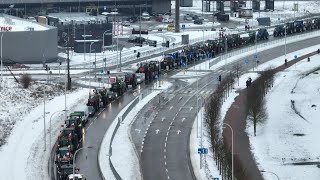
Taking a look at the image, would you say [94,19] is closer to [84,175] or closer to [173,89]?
[173,89]

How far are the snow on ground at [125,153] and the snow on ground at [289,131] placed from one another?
7.22 m

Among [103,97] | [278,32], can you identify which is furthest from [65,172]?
[278,32]

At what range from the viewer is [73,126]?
55.7 meters

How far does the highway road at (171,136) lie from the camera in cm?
4831

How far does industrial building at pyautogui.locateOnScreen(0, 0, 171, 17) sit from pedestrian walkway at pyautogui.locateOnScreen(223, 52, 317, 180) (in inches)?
2673

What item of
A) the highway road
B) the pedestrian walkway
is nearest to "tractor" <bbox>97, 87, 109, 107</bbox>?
the highway road

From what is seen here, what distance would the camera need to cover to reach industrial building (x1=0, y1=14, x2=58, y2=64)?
89500 millimetres

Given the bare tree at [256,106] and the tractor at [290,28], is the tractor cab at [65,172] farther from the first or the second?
the tractor at [290,28]

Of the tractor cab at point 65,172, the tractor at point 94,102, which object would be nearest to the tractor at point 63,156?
the tractor cab at point 65,172

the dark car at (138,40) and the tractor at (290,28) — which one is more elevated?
the tractor at (290,28)

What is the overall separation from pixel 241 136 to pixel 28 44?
Result: 38.6 metres

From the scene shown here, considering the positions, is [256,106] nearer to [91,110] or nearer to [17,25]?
[91,110]

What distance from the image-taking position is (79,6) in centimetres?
13925

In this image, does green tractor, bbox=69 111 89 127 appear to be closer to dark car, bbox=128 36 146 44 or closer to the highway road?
the highway road
